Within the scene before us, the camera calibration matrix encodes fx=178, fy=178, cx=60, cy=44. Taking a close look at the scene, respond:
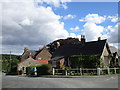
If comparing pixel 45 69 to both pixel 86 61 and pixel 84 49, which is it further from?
pixel 84 49

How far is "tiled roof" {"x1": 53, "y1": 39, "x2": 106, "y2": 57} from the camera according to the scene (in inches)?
1548

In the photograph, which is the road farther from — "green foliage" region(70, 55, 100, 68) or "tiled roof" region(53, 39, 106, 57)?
"tiled roof" region(53, 39, 106, 57)

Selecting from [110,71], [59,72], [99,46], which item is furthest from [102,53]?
[59,72]

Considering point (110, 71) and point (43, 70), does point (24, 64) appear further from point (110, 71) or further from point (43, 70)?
point (110, 71)

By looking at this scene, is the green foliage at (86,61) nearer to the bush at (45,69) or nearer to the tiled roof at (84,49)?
the tiled roof at (84,49)

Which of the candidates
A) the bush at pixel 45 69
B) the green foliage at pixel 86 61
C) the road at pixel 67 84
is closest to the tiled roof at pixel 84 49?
the green foliage at pixel 86 61

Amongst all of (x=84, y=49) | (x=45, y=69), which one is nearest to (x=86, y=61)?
(x=84, y=49)

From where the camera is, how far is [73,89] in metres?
12.1

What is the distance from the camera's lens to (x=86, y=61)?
3528cm

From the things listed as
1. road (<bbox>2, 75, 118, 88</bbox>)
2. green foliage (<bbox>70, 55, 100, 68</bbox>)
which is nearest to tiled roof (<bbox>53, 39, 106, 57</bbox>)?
green foliage (<bbox>70, 55, 100, 68</bbox>)

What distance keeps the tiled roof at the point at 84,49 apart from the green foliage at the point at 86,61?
346cm

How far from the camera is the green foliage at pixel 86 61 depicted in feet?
110

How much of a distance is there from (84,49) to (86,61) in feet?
25.0

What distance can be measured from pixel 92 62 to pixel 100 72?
5.16 m
